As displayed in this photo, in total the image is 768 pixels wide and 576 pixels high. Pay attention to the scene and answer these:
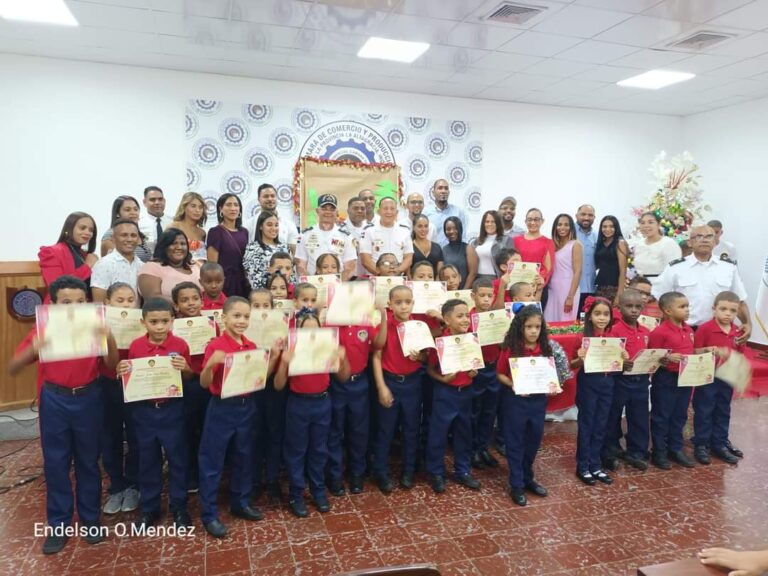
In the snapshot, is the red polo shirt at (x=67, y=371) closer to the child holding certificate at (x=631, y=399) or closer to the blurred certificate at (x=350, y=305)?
the blurred certificate at (x=350, y=305)

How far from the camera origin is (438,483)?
332cm

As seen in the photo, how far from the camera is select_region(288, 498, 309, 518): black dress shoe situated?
2.98m

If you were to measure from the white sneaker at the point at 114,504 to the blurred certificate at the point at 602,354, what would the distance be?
9.71 ft

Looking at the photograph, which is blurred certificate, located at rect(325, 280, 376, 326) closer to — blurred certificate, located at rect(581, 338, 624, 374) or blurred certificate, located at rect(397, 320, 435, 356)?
blurred certificate, located at rect(397, 320, 435, 356)

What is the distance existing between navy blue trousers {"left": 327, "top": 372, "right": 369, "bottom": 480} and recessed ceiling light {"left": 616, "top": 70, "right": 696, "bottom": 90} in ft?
19.2

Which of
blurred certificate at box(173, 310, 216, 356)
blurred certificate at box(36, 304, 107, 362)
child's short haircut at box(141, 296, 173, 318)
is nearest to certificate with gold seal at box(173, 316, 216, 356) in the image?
blurred certificate at box(173, 310, 216, 356)

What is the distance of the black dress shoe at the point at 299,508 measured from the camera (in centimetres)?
298

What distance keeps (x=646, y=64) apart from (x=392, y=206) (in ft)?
13.2

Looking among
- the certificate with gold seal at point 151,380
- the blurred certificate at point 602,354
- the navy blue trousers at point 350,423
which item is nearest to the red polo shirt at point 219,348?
the certificate with gold seal at point 151,380

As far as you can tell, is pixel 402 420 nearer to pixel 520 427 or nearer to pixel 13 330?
pixel 520 427

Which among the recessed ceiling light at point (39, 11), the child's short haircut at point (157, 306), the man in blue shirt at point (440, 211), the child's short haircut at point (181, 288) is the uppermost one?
the recessed ceiling light at point (39, 11)

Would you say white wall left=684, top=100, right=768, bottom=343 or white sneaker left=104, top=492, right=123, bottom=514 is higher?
white wall left=684, top=100, right=768, bottom=343

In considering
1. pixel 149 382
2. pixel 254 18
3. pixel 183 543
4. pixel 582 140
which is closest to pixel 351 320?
pixel 149 382

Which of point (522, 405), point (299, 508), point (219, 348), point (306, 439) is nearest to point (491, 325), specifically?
point (522, 405)
